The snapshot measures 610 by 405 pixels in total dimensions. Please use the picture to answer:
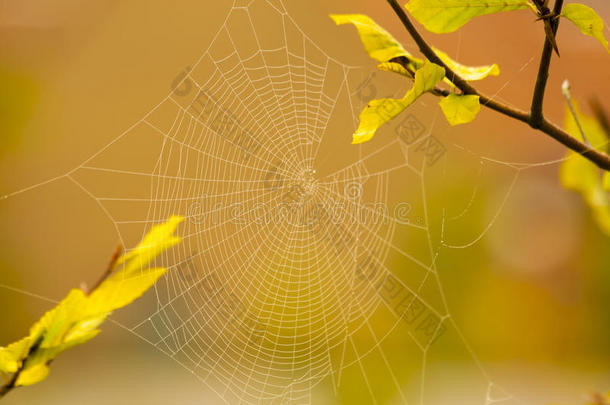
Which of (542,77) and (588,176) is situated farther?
(588,176)

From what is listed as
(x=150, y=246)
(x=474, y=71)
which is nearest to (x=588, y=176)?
(x=474, y=71)

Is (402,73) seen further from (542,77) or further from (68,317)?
(68,317)

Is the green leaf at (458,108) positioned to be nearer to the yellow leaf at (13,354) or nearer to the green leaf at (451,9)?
the green leaf at (451,9)

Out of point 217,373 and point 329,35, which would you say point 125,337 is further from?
point 329,35

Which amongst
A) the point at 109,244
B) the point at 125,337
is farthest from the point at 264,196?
the point at 125,337

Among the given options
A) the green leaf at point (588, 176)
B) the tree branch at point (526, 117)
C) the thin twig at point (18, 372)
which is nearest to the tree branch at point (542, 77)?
the tree branch at point (526, 117)

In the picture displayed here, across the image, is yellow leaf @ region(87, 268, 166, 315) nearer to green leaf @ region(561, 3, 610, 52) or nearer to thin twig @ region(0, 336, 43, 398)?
thin twig @ region(0, 336, 43, 398)

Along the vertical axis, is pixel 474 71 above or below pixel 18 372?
above

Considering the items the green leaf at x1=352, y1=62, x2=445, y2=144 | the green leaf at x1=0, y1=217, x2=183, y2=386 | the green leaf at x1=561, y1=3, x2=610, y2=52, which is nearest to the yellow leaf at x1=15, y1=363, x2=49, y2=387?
the green leaf at x1=0, y1=217, x2=183, y2=386
